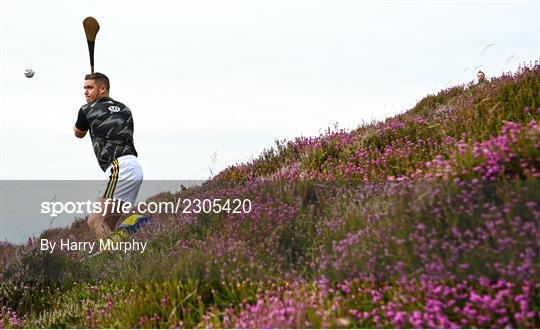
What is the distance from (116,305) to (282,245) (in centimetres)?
147

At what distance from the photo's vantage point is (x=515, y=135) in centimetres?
397

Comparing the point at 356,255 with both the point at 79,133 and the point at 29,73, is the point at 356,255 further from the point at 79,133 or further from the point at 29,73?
the point at 29,73

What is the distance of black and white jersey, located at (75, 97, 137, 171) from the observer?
7.57 metres

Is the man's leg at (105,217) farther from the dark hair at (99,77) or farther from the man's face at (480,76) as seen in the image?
the man's face at (480,76)

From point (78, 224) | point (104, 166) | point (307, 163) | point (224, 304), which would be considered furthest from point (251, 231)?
point (78, 224)

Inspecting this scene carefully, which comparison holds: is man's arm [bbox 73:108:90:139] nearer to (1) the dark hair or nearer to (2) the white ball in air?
(1) the dark hair

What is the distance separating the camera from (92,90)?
7875mm

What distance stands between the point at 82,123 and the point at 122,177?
103 cm

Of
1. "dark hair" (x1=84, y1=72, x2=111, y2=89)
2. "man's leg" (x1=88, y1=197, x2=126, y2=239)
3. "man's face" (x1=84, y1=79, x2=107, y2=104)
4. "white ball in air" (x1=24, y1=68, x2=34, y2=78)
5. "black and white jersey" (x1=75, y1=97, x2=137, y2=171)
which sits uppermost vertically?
"white ball in air" (x1=24, y1=68, x2=34, y2=78)

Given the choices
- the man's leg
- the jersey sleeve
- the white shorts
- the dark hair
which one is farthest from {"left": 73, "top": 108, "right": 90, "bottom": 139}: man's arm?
the man's leg

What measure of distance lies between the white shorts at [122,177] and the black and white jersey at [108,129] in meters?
0.11

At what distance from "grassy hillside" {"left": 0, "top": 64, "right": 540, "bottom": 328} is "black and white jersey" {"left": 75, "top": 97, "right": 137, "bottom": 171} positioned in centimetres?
142

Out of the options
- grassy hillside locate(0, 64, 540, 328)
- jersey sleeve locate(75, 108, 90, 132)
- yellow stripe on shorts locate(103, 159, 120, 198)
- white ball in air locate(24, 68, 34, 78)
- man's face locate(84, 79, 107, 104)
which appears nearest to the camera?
grassy hillside locate(0, 64, 540, 328)

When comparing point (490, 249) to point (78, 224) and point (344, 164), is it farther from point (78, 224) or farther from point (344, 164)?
point (78, 224)
